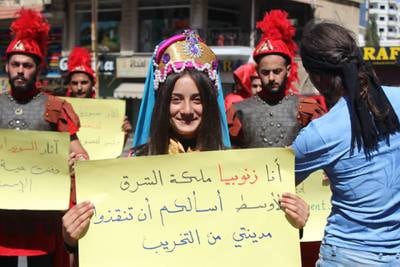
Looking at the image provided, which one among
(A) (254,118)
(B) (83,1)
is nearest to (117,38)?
(B) (83,1)

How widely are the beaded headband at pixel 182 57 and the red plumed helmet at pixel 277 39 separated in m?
1.83

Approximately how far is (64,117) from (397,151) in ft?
7.38

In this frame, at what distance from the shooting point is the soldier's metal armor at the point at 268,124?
13.4 feet

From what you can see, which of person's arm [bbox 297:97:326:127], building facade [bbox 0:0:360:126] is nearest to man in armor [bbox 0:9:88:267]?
person's arm [bbox 297:97:326:127]

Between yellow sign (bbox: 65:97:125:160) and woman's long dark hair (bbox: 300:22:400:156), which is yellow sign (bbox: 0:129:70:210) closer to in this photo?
woman's long dark hair (bbox: 300:22:400:156)

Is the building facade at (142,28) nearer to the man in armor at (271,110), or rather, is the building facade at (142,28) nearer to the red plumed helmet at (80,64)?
the red plumed helmet at (80,64)

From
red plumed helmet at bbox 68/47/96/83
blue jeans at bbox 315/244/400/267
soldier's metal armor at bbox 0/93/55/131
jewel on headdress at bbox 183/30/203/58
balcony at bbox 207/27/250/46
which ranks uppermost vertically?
balcony at bbox 207/27/250/46

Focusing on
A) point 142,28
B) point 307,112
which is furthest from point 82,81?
point 142,28

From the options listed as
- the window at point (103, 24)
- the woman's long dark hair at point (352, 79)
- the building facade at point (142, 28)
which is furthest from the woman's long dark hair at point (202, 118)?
the window at point (103, 24)

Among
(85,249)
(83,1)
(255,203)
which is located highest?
(83,1)

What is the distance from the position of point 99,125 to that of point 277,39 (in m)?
2.34

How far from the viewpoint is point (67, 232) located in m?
2.04

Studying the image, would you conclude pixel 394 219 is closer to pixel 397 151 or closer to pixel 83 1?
pixel 397 151

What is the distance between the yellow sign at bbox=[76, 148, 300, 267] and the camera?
207 centimetres
